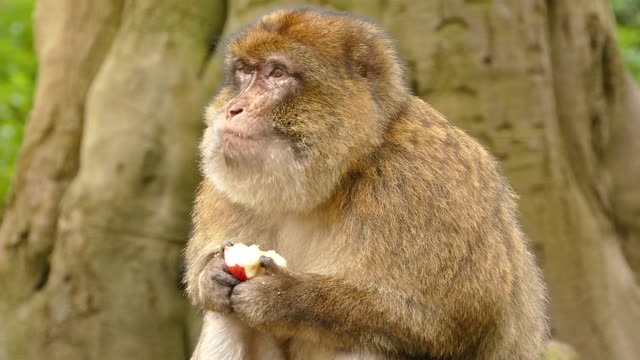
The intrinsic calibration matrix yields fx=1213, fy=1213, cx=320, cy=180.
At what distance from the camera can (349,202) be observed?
4.43m

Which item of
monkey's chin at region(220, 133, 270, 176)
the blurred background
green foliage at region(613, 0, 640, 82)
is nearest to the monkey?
monkey's chin at region(220, 133, 270, 176)

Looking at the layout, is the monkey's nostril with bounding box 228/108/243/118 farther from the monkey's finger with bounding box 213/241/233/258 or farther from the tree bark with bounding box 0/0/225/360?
the tree bark with bounding box 0/0/225/360

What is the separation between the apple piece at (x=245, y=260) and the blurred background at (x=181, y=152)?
101 inches

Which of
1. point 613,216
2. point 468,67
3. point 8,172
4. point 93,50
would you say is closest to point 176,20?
point 93,50

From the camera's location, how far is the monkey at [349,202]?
4262mm

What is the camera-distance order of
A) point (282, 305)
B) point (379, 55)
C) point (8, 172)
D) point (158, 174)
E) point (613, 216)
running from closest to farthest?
point (282, 305) → point (379, 55) → point (158, 174) → point (613, 216) → point (8, 172)

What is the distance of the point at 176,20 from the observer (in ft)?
23.6

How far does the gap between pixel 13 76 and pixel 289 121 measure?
5.17 m

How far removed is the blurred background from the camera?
22.2ft

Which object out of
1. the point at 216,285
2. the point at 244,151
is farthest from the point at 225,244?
the point at 244,151

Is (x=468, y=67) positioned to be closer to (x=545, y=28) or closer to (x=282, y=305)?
(x=545, y=28)

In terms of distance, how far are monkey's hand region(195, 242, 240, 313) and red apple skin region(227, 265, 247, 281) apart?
0.04 feet

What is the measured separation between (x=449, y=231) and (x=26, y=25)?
18.8ft

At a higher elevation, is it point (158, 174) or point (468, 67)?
point (468, 67)
